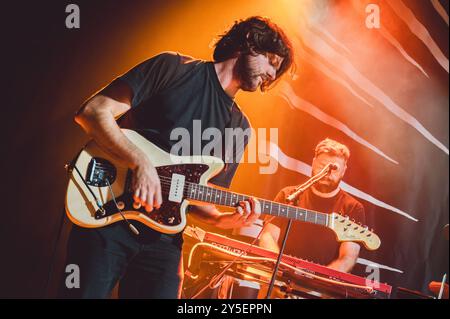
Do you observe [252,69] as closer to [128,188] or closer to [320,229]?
[128,188]

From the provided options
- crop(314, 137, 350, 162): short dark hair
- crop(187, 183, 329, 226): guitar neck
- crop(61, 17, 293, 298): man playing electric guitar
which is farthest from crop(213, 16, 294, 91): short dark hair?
crop(187, 183, 329, 226): guitar neck

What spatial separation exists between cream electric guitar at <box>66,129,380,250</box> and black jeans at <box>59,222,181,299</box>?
0.20 feet

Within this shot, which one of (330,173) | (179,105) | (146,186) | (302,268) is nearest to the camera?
(146,186)

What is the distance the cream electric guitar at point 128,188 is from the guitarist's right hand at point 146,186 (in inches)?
3.0

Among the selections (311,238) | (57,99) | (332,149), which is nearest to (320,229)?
(311,238)

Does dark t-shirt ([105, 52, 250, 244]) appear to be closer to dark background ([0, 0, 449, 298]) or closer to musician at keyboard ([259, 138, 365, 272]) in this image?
dark background ([0, 0, 449, 298])

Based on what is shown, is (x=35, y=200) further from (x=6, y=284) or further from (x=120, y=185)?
(x=120, y=185)

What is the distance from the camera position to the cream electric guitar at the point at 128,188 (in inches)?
85.0

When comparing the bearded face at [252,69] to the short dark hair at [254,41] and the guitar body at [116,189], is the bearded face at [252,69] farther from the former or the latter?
the guitar body at [116,189]

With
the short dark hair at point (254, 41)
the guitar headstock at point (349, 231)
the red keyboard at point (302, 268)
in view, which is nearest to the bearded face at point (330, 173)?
the guitar headstock at point (349, 231)

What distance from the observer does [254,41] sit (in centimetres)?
279

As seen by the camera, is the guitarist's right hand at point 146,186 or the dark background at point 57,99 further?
the dark background at point 57,99

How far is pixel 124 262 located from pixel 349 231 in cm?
156

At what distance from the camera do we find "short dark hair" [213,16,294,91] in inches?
110
